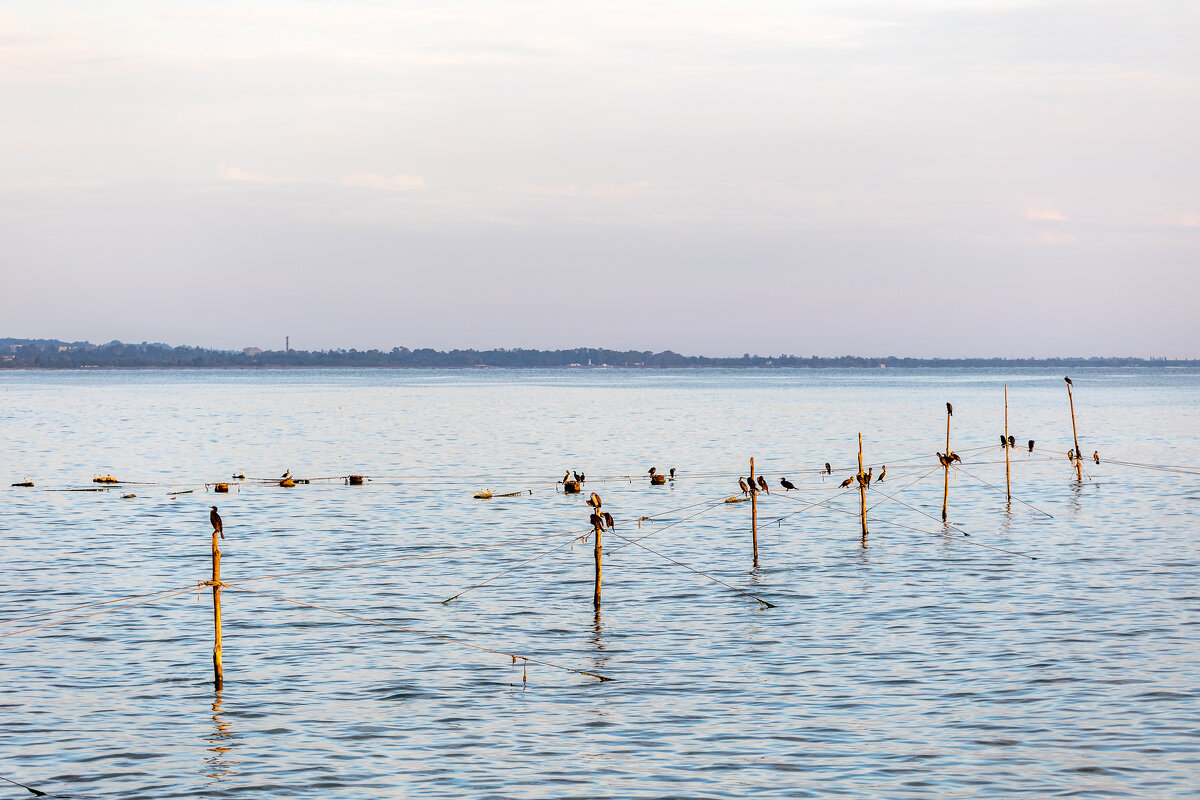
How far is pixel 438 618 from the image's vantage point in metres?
28.7

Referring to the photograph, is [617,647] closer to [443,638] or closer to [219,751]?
[443,638]

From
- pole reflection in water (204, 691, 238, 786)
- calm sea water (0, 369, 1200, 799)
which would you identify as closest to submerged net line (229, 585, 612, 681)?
calm sea water (0, 369, 1200, 799)

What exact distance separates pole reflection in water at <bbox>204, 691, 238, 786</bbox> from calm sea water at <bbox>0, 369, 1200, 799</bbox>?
3.1 inches

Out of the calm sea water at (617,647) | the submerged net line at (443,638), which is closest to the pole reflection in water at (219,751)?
the calm sea water at (617,647)

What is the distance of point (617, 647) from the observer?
2542 cm

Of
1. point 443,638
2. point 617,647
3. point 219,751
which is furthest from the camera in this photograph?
point 443,638

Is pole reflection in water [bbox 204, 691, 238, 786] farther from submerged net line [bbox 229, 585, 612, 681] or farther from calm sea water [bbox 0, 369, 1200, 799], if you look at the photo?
submerged net line [bbox 229, 585, 612, 681]

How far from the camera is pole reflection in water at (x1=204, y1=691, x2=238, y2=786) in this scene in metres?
17.9

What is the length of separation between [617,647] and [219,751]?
8922 mm

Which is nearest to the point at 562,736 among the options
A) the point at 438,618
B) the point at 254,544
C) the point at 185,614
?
the point at 438,618

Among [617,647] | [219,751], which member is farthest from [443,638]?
[219,751]

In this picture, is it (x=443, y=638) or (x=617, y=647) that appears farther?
(x=443, y=638)

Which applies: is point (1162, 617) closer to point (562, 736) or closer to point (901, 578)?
point (901, 578)

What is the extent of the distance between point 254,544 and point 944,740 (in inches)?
1114
